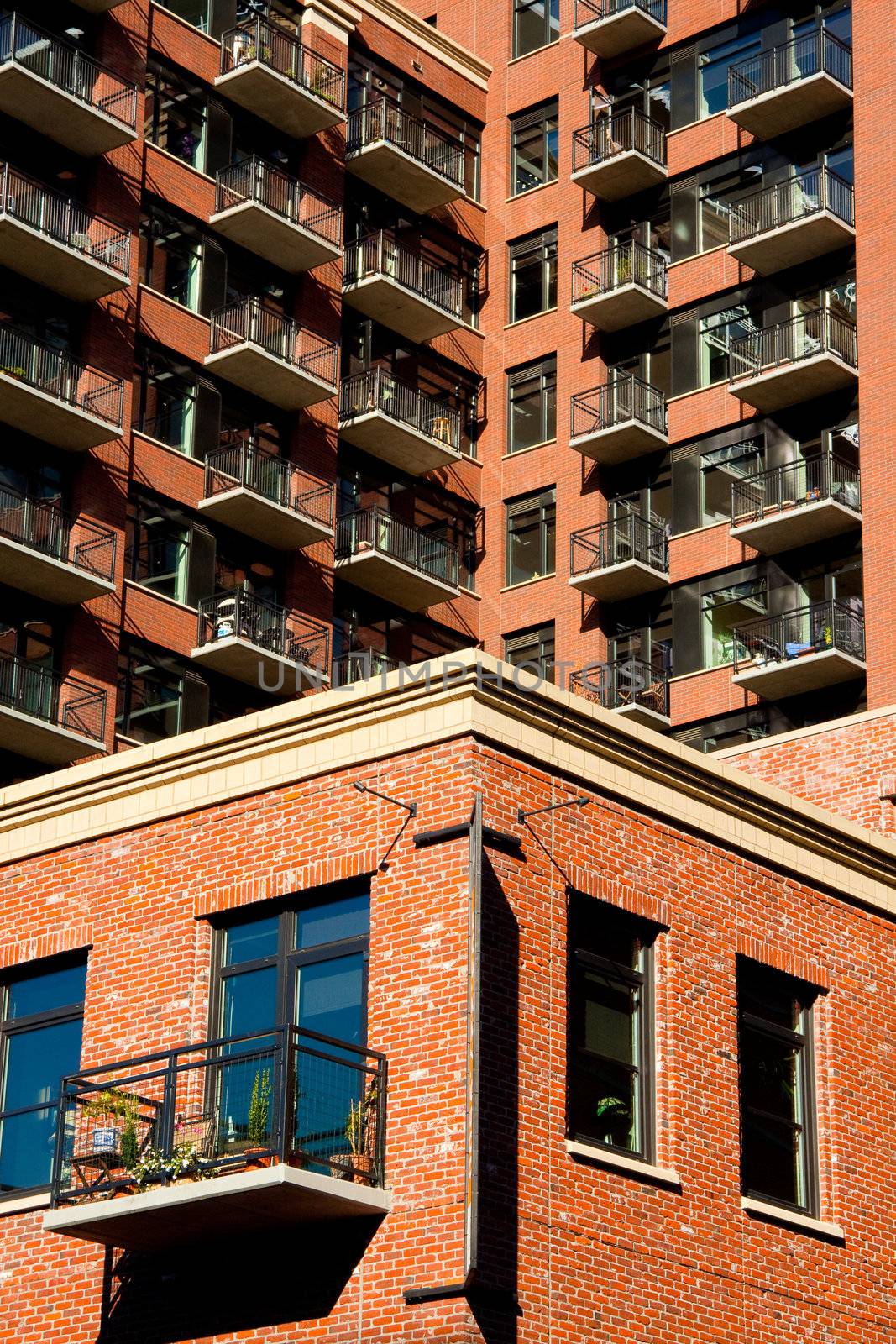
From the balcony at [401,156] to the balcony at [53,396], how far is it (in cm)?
1250

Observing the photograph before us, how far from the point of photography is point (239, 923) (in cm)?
2283

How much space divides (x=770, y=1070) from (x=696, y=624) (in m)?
30.8

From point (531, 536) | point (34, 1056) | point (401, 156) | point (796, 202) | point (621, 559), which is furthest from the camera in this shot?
point (531, 536)

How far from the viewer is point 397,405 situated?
57.2m

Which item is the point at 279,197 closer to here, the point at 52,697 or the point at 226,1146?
the point at 52,697

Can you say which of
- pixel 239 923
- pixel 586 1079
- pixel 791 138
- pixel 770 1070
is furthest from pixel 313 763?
pixel 791 138

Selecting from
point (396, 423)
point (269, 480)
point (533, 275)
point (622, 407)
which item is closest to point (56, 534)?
point (269, 480)

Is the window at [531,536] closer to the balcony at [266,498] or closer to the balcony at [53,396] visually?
the balcony at [266,498]

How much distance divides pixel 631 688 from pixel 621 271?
11386 mm

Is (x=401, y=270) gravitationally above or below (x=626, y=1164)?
above

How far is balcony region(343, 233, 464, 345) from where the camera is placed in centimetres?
5678

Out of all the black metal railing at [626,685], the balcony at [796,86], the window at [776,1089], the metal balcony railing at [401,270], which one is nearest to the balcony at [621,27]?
the balcony at [796,86]

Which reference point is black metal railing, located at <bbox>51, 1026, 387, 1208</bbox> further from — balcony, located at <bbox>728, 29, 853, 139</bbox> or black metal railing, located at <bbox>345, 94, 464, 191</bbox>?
black metal railing, located at <bbox>345, 94, 464, 191</bbox>

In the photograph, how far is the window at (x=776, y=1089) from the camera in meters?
23.5
